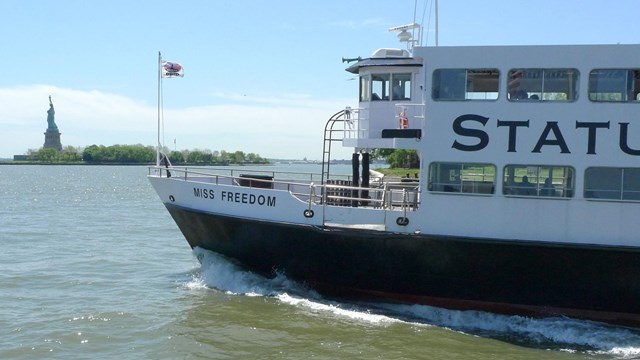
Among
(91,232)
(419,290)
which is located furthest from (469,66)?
(91,232)

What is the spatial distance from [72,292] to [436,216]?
7868mm

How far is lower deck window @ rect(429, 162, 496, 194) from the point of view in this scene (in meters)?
11.8

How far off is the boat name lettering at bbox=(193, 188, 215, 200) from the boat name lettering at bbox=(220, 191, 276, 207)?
0.26 m

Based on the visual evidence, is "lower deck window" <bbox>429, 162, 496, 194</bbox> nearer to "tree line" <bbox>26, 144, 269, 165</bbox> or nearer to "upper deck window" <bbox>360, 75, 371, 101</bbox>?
"upper deck window" <bbox>360, 75, 371, 101</bbox>

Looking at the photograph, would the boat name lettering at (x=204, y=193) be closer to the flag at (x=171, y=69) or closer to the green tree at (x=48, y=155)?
the flag at (x=171, y=69)

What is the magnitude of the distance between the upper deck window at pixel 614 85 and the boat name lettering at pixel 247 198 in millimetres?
5979

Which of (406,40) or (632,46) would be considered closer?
(632,46)

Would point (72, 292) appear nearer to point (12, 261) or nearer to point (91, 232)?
point (12, 261)

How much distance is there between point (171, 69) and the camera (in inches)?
614

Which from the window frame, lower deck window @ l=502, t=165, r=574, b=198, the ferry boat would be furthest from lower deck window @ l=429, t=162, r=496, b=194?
the window frame

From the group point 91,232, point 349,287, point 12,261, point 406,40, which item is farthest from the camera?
point 91,232

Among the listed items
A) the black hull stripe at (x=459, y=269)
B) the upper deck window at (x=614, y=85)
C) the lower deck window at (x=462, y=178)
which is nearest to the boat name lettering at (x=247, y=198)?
the black hull stripe at (x=459, y=269)

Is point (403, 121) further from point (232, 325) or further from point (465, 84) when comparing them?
point (232, 325)

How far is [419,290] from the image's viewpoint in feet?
40.2
